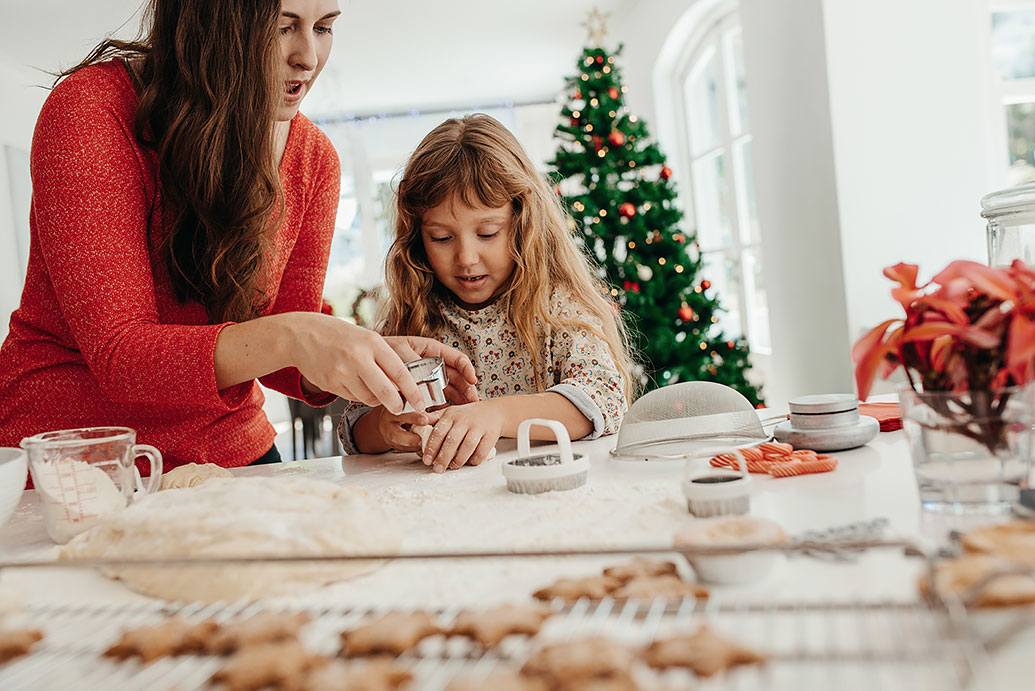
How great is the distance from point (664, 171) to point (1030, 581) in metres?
3.30

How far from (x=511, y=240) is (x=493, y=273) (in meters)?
0.07

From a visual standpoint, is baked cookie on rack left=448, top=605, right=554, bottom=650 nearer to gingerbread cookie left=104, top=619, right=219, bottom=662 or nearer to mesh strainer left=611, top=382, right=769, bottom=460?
gingerbread cookie left=104, top=619, right=219, bottom=662

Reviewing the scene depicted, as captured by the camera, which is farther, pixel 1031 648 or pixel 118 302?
pixel 118 302

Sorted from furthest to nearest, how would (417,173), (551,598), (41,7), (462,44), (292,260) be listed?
1. (462,44)
2. (41,7)
3. (417,173)
4. (292,260)
5. (551,598)

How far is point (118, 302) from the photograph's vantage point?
1.01 meters

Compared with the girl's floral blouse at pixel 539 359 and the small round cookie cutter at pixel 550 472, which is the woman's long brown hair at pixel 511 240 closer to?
the girl's floral blouse at pixel 539 359

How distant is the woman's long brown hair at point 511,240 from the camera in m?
1.57

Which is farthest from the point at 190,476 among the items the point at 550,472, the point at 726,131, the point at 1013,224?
Result: the point at 726,131

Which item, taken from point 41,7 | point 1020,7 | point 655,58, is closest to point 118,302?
point 1020,7

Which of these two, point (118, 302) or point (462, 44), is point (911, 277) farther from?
point (462, 44)

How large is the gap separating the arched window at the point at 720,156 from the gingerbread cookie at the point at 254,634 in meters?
3.85

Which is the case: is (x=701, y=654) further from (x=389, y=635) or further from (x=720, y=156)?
(x=720, y=156)

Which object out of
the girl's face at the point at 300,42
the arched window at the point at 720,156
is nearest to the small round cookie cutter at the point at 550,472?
the girl's face at the point at 300,42

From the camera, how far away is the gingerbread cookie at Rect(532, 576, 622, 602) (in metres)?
0.51
